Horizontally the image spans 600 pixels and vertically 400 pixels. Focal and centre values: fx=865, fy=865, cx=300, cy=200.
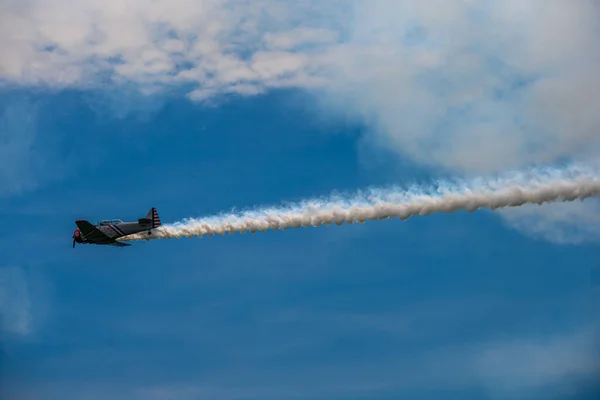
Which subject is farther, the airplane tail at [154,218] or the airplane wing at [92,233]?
the airplane wing at [92,233]

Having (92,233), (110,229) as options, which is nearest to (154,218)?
(110,229)

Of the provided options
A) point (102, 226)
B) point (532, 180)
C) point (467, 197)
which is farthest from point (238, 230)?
point (532, 180)

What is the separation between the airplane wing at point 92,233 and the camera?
8825cm

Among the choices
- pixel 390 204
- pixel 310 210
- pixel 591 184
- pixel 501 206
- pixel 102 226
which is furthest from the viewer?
pixel 102 226

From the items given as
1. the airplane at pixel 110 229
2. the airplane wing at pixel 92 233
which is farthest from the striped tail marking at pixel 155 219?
the airplane wing at pixel 92 233

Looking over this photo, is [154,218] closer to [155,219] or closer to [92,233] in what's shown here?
[155,219]

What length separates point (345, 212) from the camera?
73.9m

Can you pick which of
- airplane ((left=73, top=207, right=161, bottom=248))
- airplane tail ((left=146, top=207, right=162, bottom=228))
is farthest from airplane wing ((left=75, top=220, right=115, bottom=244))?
airplane tail ((left=146, top=207, right=162, bottom=228))

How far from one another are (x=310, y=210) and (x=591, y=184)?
80.6 feet

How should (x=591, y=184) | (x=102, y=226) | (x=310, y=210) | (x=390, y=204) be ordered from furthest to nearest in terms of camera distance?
1. (x=102, y=226)
2. (x=310, y=210)
3. (x=390, y=204)
4. (x=591, y=184)

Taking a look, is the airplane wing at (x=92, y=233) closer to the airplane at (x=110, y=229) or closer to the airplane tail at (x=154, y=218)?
the airplane at (x=110, y=229)

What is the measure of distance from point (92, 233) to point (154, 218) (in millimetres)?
7937

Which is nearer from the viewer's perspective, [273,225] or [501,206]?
[501,206]

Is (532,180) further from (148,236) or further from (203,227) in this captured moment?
(148,236)
